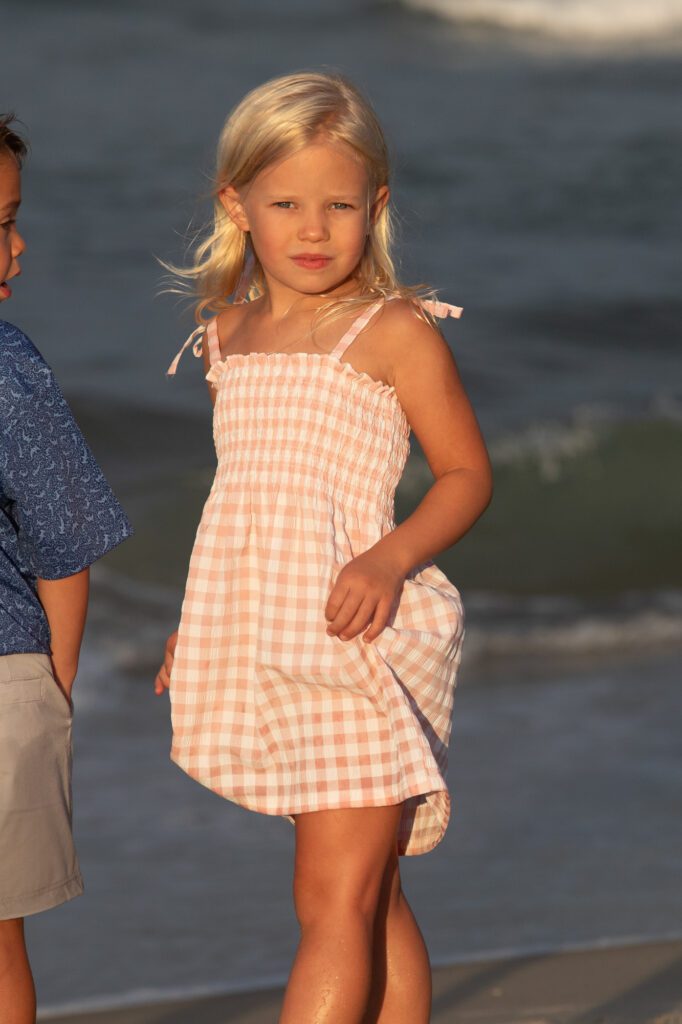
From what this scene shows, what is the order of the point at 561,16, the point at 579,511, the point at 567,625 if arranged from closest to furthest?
1. the point at 567,625
2. the point at 579,511
3. the point at 561,16

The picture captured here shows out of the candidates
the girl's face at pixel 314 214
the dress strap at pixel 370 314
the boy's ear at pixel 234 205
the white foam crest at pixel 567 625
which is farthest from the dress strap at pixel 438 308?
the white foam crest at pixel 567 625

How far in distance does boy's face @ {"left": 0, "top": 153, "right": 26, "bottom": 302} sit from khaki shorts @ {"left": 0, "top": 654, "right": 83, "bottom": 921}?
52 centimetres

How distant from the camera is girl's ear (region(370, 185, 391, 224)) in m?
2.37

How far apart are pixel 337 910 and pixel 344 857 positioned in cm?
7

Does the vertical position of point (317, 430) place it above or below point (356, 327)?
below

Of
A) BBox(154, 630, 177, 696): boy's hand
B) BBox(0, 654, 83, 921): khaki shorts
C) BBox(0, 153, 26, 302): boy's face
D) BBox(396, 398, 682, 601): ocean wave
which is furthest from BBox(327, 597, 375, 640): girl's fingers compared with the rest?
BBox(396, 398, 682, 601): ocean wave

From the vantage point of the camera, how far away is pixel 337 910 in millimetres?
2205

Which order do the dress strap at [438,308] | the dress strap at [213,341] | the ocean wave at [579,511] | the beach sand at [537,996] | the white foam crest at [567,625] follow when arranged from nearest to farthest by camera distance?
the dress strap at [438,308] → the dress strap at [213,341] → the beach sand at [537,996] → the white foam crest at [567,625] → the ocean wave at [579,511]

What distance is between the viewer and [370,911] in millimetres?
2234

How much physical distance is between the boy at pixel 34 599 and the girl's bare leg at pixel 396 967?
44 centimetres

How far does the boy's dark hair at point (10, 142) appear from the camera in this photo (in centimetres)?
215

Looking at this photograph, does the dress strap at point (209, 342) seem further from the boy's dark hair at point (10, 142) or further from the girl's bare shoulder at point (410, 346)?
the boy's dark hair at point (10, 142)

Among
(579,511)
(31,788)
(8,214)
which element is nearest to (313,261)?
(8,214)

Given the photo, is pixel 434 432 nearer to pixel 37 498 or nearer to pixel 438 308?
pixel 438 308
